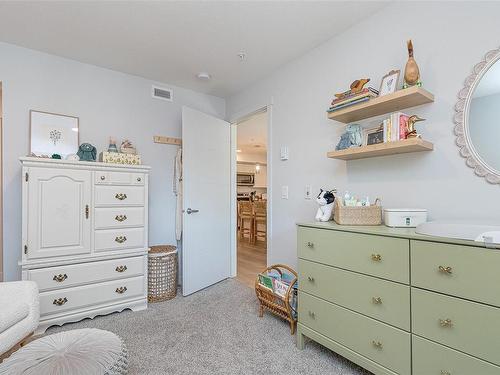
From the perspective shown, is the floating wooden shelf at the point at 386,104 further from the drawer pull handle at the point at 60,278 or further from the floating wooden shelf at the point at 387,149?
the drawer pull handle at the point at 60,278

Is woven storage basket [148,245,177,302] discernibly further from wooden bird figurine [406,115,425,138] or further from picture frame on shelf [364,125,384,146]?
wooden bird figurine [406,115,425,138]

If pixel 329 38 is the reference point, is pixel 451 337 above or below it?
below

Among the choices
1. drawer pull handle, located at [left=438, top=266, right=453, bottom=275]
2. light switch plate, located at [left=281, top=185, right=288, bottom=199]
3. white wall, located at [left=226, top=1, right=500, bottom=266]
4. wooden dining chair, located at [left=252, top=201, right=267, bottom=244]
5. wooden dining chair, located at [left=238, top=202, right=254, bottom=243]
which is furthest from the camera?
wooden dining chair, located at [left=238, top=202, right=254, bottom=243]

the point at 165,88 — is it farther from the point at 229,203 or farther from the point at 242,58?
the point at 229,203

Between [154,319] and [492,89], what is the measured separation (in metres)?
2.83

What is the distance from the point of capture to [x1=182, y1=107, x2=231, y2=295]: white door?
284 centimetres

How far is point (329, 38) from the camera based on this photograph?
2.21 metres

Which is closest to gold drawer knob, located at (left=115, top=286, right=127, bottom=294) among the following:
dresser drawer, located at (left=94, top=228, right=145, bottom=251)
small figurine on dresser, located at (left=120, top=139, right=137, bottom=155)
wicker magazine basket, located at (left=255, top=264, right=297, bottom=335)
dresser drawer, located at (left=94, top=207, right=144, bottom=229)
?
dresser drawer, located at (left=94, top=228, right=145, bottom=251)

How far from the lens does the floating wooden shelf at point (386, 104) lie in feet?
5.00

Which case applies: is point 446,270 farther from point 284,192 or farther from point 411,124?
point 284,192

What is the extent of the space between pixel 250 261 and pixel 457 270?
3.36 meters

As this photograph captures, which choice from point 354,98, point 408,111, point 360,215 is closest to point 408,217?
point 360,215

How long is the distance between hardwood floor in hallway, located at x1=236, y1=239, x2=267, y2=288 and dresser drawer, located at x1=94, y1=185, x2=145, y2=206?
5.37 ft

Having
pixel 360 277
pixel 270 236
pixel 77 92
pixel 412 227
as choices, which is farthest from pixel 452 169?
pixel 77 92
